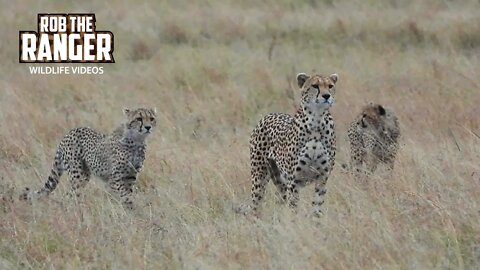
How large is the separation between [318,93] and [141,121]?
52.7 inches

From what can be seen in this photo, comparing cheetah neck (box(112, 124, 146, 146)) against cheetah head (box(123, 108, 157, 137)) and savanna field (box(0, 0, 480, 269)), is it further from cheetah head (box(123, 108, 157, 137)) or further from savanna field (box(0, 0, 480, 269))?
savanna field (box(0, 0, 480, 269))

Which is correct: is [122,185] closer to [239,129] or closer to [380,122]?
[380,122]

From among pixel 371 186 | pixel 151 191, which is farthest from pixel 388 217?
pixel 151 191

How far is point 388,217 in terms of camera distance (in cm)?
435

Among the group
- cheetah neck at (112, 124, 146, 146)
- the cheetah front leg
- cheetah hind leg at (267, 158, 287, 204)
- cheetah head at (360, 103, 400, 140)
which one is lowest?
the cheetah front leg

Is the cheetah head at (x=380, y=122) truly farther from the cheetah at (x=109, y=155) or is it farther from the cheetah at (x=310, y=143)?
the cheetah at (x=109, y=155)

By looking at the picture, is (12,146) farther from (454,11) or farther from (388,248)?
(454,11)

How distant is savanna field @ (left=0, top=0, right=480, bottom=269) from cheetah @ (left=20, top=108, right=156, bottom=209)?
11 centimetres

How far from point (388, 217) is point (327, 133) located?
838 millimetres

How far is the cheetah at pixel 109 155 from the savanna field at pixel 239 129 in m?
0.11

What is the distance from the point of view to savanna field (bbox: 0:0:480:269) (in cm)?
417

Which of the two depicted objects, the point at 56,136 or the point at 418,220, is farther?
the point at 56,136

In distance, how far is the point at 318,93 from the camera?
16.3 feet

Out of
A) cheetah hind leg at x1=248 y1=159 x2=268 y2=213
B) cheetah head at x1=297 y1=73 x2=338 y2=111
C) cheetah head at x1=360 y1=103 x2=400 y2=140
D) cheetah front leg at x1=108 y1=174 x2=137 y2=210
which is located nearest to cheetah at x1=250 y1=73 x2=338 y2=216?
cheetah head at x1=297 y1=73 x2=338 y2=111
